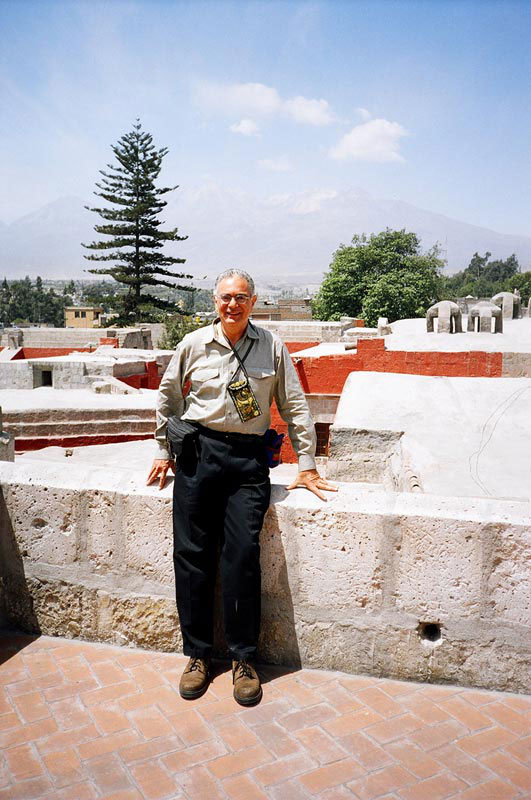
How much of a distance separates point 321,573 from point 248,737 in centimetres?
65

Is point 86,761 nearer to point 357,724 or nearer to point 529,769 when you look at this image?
point 357,724

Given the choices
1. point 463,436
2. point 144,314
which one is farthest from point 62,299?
point 463,436

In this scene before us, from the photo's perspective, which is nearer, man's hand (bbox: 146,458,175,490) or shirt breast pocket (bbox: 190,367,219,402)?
shirt breast pocket (bbox: 190,367,219,402)

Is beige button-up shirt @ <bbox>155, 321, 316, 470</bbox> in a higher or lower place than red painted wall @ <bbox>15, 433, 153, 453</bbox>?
higher

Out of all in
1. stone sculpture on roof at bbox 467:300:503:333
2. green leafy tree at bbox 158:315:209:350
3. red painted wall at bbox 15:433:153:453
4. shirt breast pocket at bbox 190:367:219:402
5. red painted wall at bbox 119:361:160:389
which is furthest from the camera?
green leafy tree at bbox 158:315:209:350

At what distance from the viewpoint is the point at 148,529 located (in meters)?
2.70

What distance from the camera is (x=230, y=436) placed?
258 centimetres

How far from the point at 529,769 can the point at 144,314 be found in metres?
37.3

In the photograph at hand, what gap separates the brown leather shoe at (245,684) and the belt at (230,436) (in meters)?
0.86

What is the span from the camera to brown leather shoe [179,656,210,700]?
2.43 meters

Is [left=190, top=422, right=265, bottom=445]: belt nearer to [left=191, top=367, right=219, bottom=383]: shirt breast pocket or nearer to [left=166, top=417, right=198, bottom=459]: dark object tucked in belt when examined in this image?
[left=166, top=417, right=198, bottom=459]: dark object tucked in belt

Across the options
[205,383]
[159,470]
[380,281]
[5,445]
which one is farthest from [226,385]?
[380,281]

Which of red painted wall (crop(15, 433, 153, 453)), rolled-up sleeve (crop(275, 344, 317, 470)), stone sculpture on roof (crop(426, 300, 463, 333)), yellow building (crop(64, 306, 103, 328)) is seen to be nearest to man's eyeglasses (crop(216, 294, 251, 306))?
rolled-up sleeve (crop(275, 344, 317, 470))

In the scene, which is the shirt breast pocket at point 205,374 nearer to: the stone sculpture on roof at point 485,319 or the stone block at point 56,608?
the stone block at point 56,608
